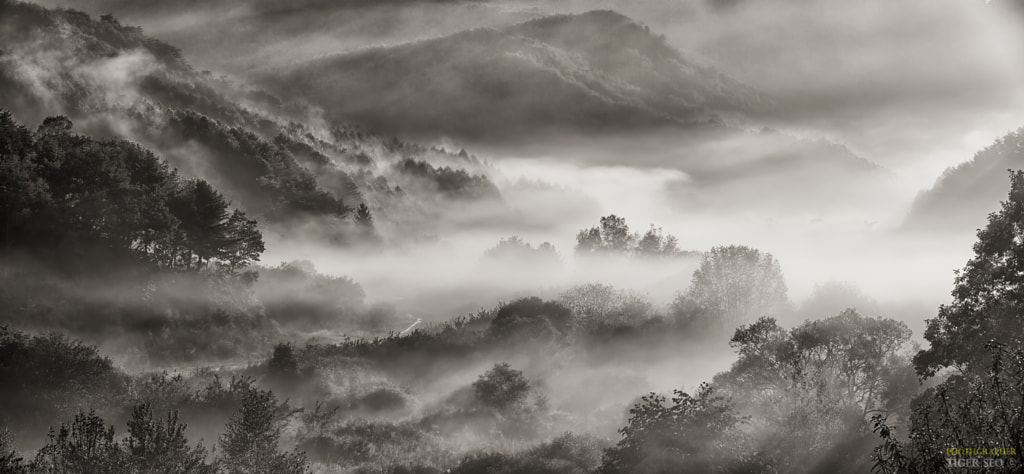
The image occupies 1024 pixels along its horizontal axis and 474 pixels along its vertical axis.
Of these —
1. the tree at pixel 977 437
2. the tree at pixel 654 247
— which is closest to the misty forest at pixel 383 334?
the tree at pixel 977 437

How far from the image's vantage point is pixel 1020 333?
39719mm

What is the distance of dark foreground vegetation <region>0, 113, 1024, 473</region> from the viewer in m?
45.6

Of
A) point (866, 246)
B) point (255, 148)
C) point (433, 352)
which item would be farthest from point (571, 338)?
point (866, 246)

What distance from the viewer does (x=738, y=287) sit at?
9675 cm

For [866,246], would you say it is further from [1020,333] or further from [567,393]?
[1020,333]

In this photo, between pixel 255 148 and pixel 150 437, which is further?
pixel 255 148

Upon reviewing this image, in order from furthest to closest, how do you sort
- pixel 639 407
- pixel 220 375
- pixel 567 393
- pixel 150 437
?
pixel 567 393 → pixel 220 375 → pixel 639 407 → pixel 150 437

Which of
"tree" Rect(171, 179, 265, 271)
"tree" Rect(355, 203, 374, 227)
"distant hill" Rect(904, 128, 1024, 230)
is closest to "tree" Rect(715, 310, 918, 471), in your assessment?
"tree" Rect(171, 179, 265, 271)

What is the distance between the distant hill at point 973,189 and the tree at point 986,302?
7056cm

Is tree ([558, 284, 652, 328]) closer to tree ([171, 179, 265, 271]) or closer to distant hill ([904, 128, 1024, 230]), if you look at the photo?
tree ([171, 179, 265, 271])

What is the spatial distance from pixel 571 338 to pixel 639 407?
29119mm

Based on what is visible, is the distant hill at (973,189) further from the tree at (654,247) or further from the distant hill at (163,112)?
the distant hill at (163,112)

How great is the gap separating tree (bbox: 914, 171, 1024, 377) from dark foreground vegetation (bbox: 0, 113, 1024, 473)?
0.51 feet

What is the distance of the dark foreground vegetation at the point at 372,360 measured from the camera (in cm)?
4559
